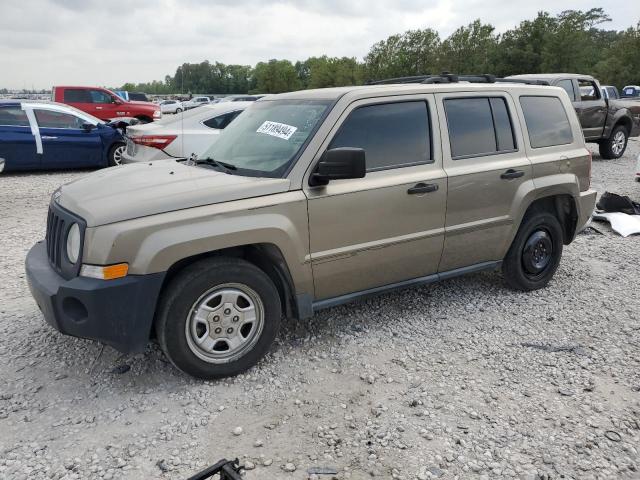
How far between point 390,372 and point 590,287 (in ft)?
8.71

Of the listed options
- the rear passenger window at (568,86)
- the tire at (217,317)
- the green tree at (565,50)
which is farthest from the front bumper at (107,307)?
the green tree at (565,50)

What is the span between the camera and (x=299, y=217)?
11.1 ft

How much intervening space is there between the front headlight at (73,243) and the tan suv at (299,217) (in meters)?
0.01

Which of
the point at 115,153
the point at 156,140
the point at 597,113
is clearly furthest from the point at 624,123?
the point at 115,153

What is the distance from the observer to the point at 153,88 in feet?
554

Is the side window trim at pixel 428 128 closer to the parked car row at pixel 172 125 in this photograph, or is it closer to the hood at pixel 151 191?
the hood at pixel 151 191

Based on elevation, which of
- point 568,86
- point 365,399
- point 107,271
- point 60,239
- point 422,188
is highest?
point 568,86

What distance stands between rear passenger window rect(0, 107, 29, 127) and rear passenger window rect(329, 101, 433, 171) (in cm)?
936

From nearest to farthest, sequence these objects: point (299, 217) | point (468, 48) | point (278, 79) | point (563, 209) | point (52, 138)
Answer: point (299, 217) < point (563, 209) < point (52, 138) < point (468, 48) < point (278, 79)

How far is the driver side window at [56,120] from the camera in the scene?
1079 cm

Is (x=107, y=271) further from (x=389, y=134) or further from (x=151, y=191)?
(x=389, y=134)

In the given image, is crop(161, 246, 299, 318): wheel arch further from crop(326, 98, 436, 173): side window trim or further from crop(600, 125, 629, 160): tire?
crop(600, 125, 629, 160): tire

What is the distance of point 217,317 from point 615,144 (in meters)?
13.6

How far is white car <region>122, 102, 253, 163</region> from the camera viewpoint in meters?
7.95
